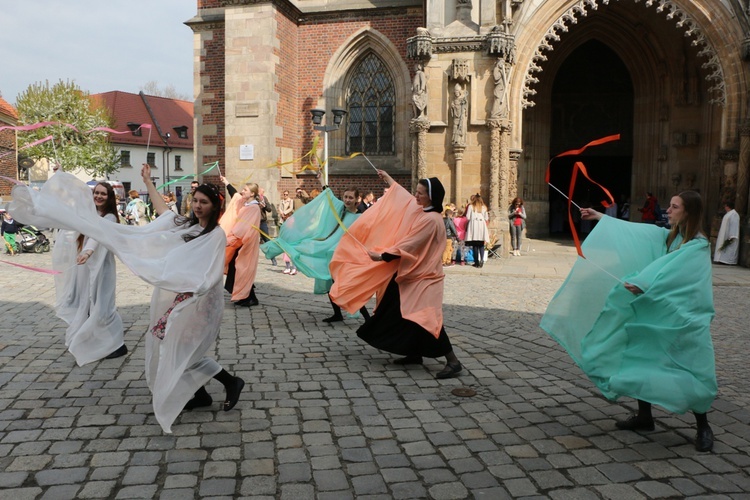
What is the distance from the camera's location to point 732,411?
5.32 m

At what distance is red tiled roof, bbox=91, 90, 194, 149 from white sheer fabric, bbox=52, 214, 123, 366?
146ft

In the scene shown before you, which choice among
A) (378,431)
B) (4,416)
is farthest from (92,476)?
(378,431)

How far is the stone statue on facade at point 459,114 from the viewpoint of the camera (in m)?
16.6

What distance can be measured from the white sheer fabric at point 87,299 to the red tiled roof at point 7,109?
3594 cm

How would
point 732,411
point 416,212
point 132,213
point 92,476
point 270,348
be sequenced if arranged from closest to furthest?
point 92,476 < point 732,411 < point 416,212 < point 270,348 < point 132,213

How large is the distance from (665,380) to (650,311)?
47 cm

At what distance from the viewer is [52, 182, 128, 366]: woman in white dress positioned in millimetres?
6582

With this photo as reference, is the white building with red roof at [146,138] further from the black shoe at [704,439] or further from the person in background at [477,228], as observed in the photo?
the black shoe at [704,439]

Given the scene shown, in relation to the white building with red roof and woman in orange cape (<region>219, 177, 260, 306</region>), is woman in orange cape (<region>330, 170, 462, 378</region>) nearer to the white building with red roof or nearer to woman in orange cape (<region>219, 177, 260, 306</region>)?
woman in orange cape (<region>219, 177, 260, 306</region>)

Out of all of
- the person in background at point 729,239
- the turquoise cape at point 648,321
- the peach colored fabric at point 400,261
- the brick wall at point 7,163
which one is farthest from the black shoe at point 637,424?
the brick wall at point 7,163

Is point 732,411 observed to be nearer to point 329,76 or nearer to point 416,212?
point 416,212

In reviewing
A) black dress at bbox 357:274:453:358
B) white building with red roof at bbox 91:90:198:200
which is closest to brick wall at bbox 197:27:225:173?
black dress at bbox 357:274:453:358

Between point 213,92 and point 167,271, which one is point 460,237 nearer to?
point 213,92

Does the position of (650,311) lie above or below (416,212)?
below
